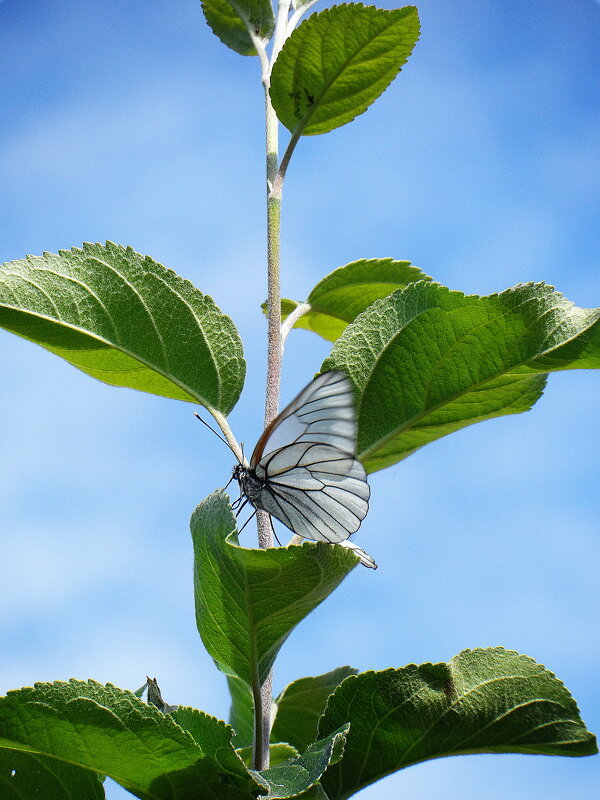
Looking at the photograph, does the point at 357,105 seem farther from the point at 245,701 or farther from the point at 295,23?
the point at 245,701

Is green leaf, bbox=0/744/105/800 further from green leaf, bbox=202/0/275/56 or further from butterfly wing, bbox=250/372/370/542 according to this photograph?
green leaf, bbox=202/0/275/56

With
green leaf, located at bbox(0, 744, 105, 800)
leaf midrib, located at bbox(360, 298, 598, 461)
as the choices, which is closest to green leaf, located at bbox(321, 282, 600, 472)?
leaf midrib, located at bbox(360, 298, 598, 461)

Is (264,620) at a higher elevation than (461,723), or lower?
higher

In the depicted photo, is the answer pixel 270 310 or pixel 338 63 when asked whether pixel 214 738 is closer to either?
pixel 270 310

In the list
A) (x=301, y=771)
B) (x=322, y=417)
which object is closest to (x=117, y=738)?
(x=301, y=771)

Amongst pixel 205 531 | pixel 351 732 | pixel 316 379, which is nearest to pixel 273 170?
pixel 316 379

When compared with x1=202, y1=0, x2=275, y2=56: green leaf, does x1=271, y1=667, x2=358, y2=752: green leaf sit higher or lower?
lower
